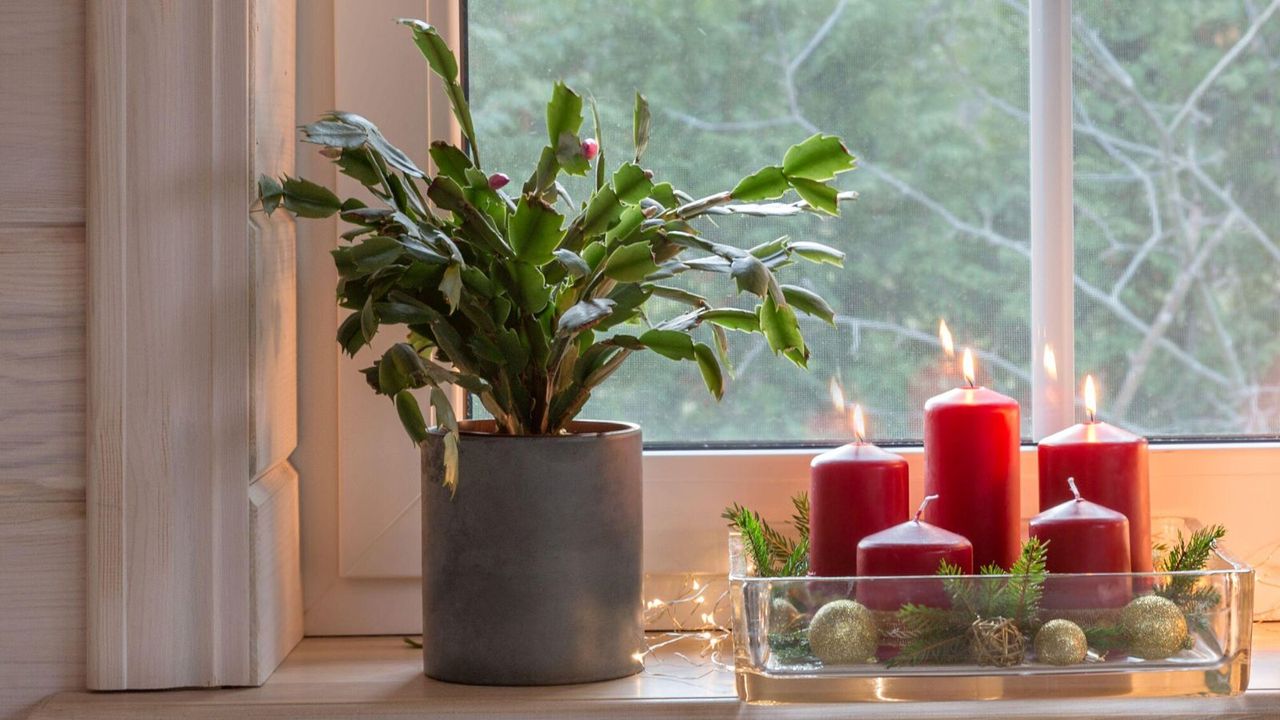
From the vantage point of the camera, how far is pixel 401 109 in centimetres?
96

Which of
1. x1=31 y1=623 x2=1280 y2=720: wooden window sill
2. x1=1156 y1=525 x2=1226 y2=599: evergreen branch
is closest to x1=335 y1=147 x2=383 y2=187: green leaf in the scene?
x1=31 y1=623 x2=1280 y2=720: wooden window sill

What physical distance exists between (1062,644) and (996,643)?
39 mm

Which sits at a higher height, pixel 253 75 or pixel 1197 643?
pixel 253 75

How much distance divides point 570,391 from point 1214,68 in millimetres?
607

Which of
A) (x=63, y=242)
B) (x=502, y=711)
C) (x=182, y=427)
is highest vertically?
(x=63, y=242)

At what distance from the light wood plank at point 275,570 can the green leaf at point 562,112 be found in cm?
32

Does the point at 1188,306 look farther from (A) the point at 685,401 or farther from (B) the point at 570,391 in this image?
(B) the point at 570,391

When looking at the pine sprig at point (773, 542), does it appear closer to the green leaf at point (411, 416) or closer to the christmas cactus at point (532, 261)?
the christmas cactus at point (532, 261)

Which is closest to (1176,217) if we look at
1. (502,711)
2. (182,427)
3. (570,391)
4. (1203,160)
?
(1203,160)

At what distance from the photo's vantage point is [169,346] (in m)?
0.80

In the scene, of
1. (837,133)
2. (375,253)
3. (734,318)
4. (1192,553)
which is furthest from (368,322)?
(1192,553)

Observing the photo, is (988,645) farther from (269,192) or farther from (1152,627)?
(269,192)

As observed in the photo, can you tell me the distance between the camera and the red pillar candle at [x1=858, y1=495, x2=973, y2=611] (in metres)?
0.76

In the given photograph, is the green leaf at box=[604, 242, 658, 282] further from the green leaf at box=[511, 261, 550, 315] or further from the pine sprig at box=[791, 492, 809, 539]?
the pine sprig at box=[791, 492, 809, 539]
